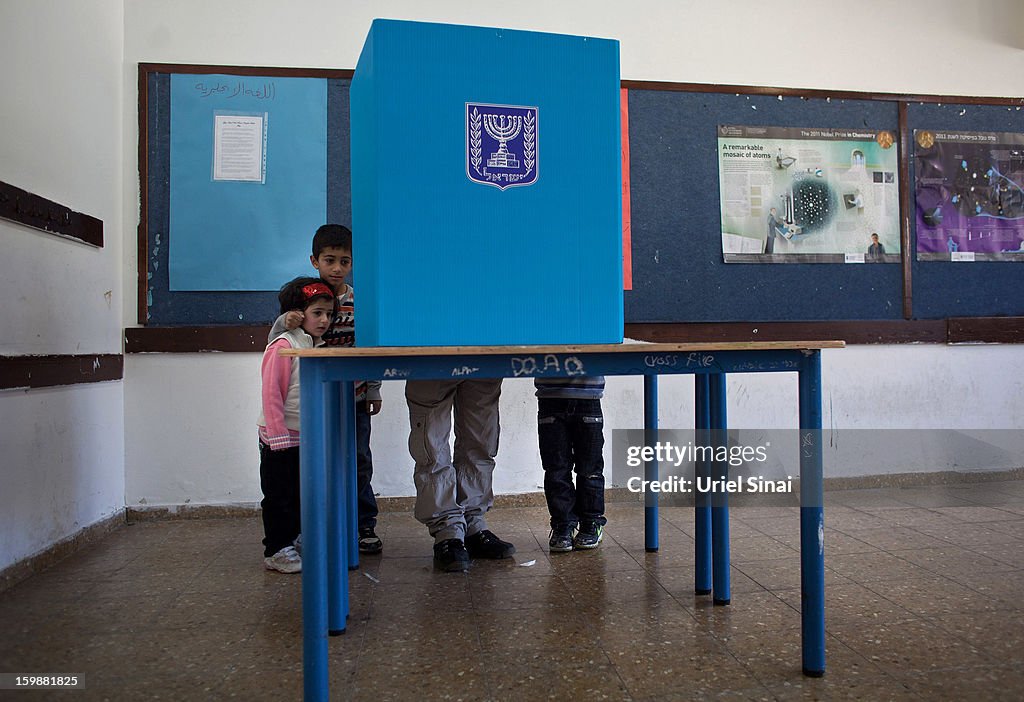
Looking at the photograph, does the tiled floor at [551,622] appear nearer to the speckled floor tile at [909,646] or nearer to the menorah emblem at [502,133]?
the speckled floor tile at [909,646]

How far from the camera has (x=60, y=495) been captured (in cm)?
255

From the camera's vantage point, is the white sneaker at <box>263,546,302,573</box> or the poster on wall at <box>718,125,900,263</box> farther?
the poster on wall at <box>718,125,900,263</box>

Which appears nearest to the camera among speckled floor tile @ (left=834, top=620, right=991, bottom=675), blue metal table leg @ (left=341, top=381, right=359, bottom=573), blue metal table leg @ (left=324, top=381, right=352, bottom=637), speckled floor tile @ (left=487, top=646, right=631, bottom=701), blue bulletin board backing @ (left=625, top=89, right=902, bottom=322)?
speckled floor tile @ (left=487, top=646, right=631, bottom=701)

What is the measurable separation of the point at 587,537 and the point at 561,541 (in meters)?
0.10

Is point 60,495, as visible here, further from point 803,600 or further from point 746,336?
point 746,336

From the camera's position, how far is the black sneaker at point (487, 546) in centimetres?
249

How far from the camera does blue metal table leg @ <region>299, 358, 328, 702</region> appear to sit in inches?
55.3

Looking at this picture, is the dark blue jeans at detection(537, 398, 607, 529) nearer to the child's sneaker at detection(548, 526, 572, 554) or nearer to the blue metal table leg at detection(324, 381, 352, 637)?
the child's sneaker at detection(548, 526, 572, 554)

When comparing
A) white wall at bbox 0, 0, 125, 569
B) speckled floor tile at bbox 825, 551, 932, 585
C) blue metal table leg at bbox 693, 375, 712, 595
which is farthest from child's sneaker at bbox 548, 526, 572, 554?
white wall at bbox 0, 0, 125, 569

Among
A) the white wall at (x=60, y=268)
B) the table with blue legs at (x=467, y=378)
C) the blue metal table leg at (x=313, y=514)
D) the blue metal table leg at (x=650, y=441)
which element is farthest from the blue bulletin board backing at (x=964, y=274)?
the white wall at (x=60, y=268)

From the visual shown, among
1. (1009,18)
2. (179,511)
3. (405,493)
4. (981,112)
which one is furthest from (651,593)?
(1009,18)

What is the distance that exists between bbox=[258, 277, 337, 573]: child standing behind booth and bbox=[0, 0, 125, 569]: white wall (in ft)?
2.20

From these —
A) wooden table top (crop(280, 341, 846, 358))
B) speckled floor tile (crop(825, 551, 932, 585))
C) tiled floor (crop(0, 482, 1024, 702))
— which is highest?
wooden table top (crop(280, 341, 846, 358))

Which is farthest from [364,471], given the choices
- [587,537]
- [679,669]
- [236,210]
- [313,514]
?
[679,669]
